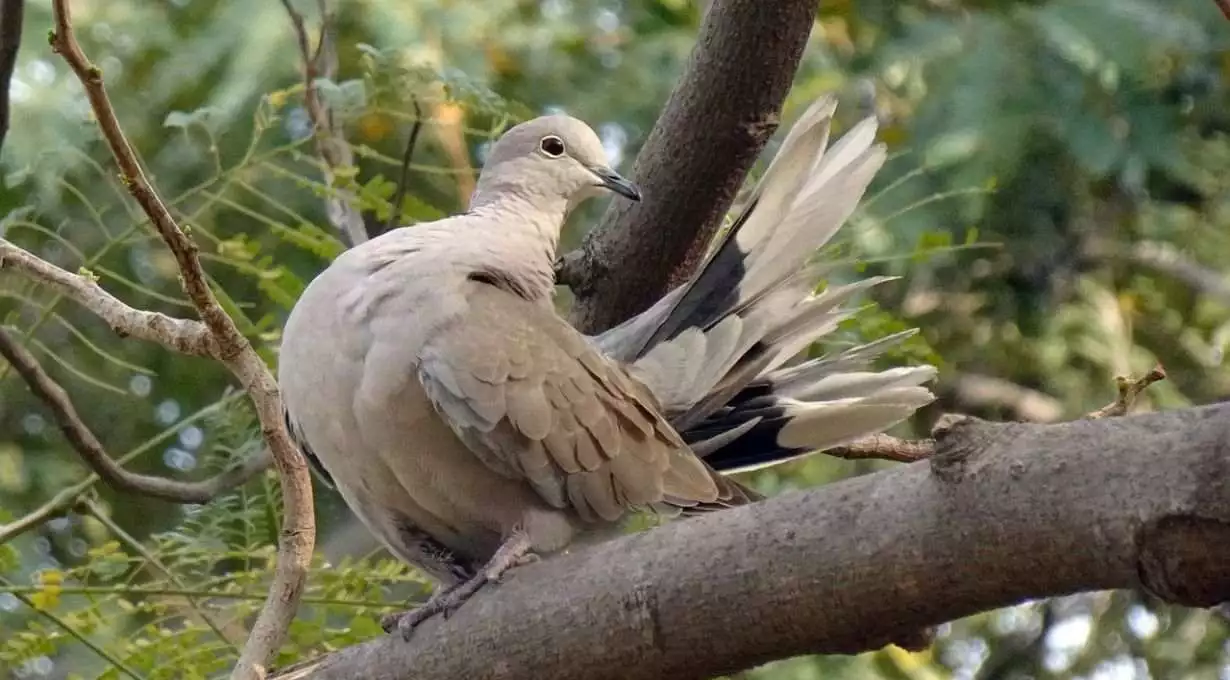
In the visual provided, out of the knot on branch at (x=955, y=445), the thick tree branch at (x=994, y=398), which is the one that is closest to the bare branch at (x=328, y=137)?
the knot on branch at (x=955, y=445)

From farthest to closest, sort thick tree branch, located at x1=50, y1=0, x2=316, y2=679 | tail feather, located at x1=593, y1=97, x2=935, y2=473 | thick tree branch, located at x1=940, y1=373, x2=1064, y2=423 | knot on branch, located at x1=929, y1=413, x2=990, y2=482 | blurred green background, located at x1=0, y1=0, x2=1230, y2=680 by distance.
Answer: thick tree branch, located at x1=940, y1=373, x2=1064, y2=423 → blurred green background, located at x1=0, y1=0, x2=1230, y2=680 → tail feather, located at x1=593, y1=97, x2=935, y2=473 → thick tree branch, located at x1=50, y1=0, x2=316, y2=679 → knot on branch, located at x1=929, y1=413, x2=990, y2=482

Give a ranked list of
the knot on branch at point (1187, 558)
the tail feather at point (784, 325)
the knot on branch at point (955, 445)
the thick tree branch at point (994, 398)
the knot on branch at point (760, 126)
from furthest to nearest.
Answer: the thick tree branch at point (994, 398) → the knot on branch at point (760, 126) → the tail feather at point (784, 325) → the knot on branch at point (955, 445) → the knot on branch at point (1187, 558)

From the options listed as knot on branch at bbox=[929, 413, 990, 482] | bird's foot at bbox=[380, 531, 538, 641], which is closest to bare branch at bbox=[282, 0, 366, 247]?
bird's foot at bbox=[380, 531, 538, 641]

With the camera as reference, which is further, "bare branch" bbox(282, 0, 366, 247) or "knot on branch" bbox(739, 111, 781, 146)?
"bare branch" bbox(282, 0, 366, 247)

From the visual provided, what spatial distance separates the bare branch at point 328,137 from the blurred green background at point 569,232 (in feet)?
0.17

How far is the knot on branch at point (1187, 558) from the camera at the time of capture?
1200mm

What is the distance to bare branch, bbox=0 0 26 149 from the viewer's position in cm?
242

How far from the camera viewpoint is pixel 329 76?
308cm

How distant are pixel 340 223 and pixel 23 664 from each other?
3.35 ft

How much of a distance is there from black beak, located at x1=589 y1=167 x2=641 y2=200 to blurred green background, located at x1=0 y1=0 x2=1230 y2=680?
204 millimetres

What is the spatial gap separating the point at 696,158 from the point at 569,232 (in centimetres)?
186

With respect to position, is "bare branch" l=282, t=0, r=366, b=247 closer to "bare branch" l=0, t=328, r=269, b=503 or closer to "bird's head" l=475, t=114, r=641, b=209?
"bird's head" l=475, t=114, r=641, b=209

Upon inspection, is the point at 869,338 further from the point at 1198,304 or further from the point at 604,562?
the point at 1198,304

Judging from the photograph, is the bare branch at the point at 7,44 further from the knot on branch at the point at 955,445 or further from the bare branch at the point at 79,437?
the knot on branch at the point at 955,445
